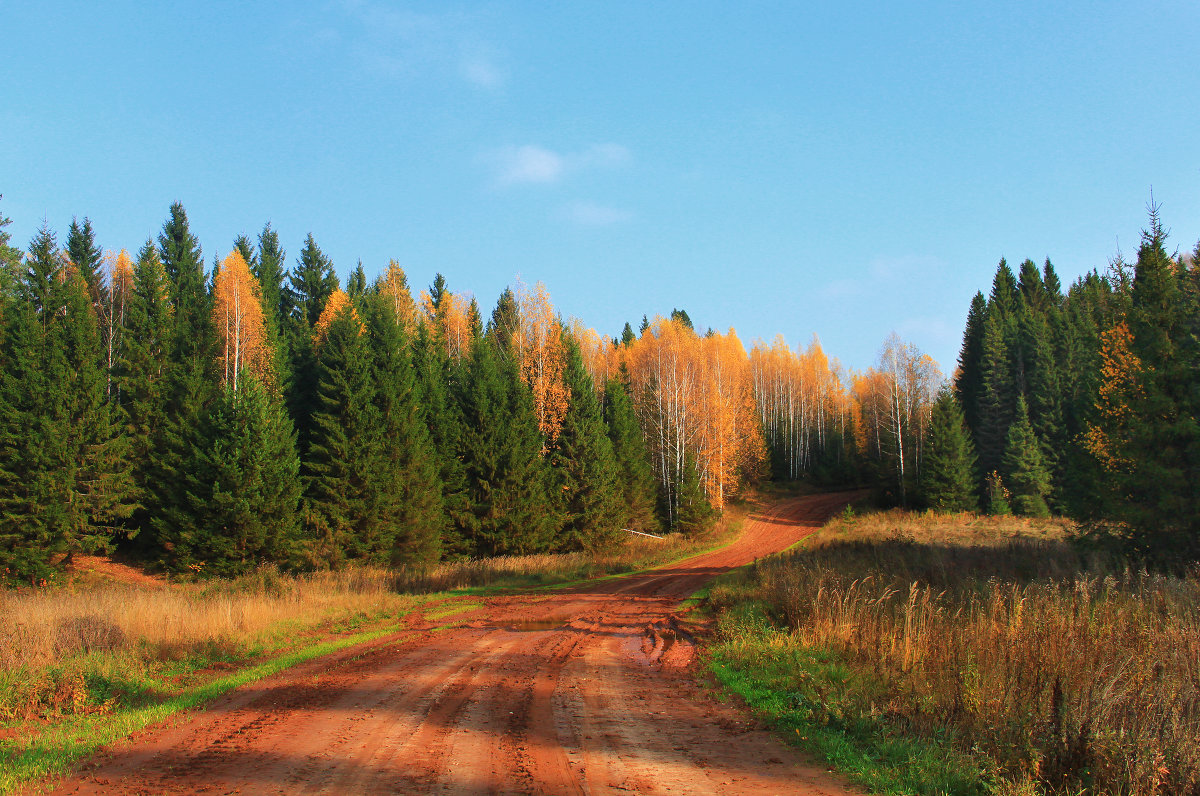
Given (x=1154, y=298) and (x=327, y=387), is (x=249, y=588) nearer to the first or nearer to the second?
(x=327, y=387)

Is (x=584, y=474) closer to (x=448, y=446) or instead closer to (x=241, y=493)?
(x=448, y=446)

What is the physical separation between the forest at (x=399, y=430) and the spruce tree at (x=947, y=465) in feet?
0.54

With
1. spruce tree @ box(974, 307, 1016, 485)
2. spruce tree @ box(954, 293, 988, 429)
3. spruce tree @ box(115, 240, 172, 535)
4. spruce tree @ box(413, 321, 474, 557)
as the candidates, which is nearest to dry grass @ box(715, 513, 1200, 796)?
spruce tree @ box(413, 321, 474, 557)

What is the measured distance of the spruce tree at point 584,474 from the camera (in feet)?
121

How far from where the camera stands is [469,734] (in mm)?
6582

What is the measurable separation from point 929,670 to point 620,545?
30.5 m

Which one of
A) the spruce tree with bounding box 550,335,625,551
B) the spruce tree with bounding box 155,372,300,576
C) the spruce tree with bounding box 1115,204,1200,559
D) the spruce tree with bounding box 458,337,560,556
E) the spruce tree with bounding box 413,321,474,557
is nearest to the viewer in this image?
the spruce tree with bounding box 1115,204,1200,559

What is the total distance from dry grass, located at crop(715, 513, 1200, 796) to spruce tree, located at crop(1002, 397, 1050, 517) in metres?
44.7

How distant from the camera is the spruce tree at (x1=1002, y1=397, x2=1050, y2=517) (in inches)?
1959

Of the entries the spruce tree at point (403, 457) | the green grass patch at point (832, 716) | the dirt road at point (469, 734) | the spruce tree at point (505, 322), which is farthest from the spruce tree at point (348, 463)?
the green grass patch at point (832, 716)

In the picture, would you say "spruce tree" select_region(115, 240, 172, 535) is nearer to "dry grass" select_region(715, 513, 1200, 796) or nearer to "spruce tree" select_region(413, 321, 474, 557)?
"spruce tree" select_region(413, 321, 474, 557)

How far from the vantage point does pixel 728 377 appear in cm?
5581

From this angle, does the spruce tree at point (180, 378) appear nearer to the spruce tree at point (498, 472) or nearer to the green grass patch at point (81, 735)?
the spruce tree at point (498, 472)

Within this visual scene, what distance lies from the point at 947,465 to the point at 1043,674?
4981cm
